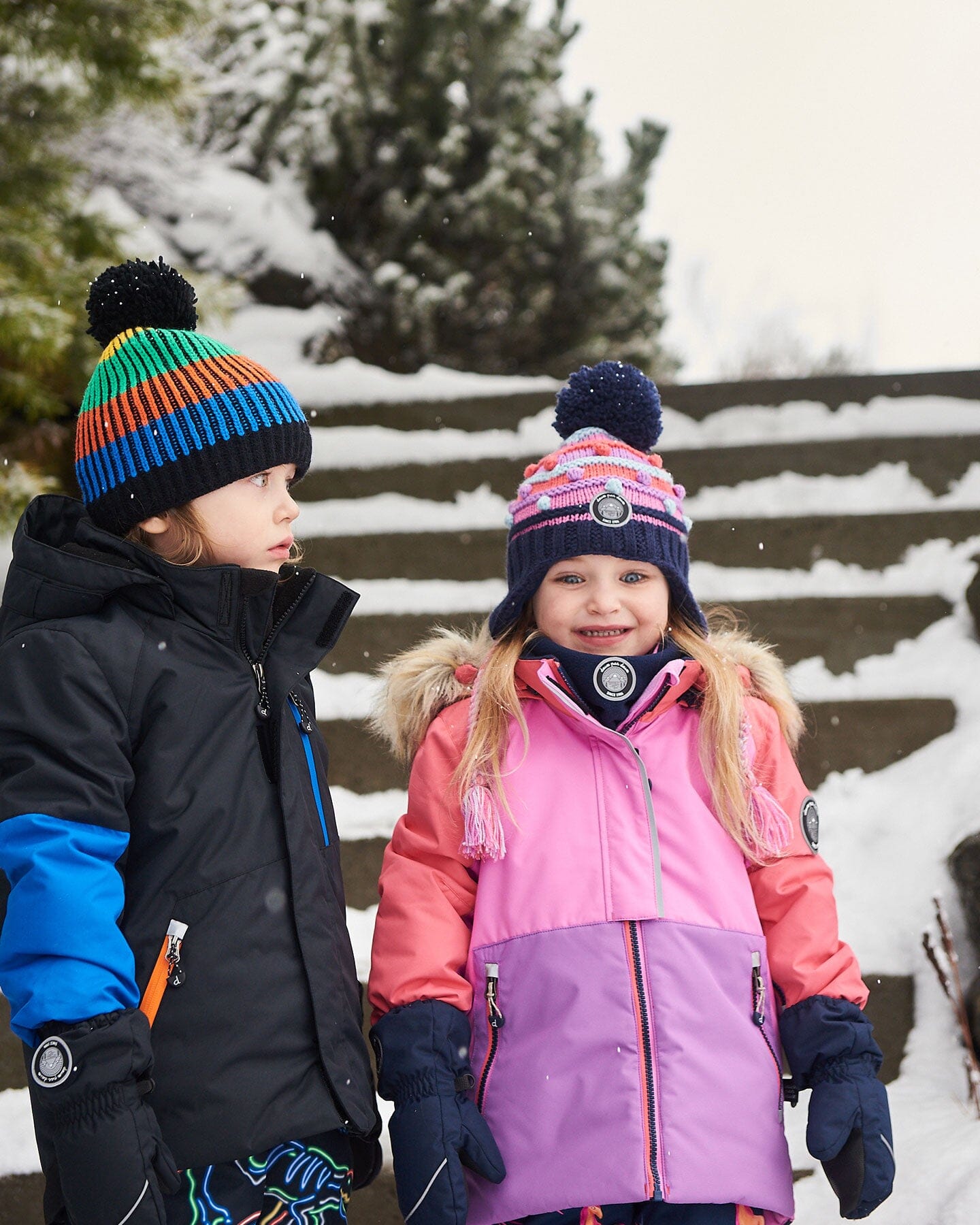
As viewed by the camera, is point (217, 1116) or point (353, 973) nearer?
point (217, 1116)

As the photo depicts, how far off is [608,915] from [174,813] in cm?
65

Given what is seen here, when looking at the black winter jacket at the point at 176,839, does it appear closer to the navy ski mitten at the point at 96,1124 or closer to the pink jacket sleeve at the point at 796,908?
the navy ski mitten at the point at 96,1124

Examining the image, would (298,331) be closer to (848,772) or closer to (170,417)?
(848,772)

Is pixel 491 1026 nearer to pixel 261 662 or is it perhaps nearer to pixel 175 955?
pixel 175 955

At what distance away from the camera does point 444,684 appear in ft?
6.16

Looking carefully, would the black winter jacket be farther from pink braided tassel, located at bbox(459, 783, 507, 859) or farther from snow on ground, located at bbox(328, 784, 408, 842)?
snow on ground, located at bbox(328, 784, 408, 842)

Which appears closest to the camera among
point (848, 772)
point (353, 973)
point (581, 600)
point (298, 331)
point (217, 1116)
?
point (217, 1116)

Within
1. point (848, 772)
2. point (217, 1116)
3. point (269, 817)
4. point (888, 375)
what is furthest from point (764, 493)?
point (217, 1116)

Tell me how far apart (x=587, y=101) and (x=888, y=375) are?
3632 millimetres

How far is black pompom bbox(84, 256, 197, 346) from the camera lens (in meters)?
1.62

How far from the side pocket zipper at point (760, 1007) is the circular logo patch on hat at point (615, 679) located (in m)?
0.44

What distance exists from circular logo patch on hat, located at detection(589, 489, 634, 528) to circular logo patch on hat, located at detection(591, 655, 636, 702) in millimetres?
242

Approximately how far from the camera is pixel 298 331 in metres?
5.76

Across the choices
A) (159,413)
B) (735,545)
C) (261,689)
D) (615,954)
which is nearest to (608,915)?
(615,954)
